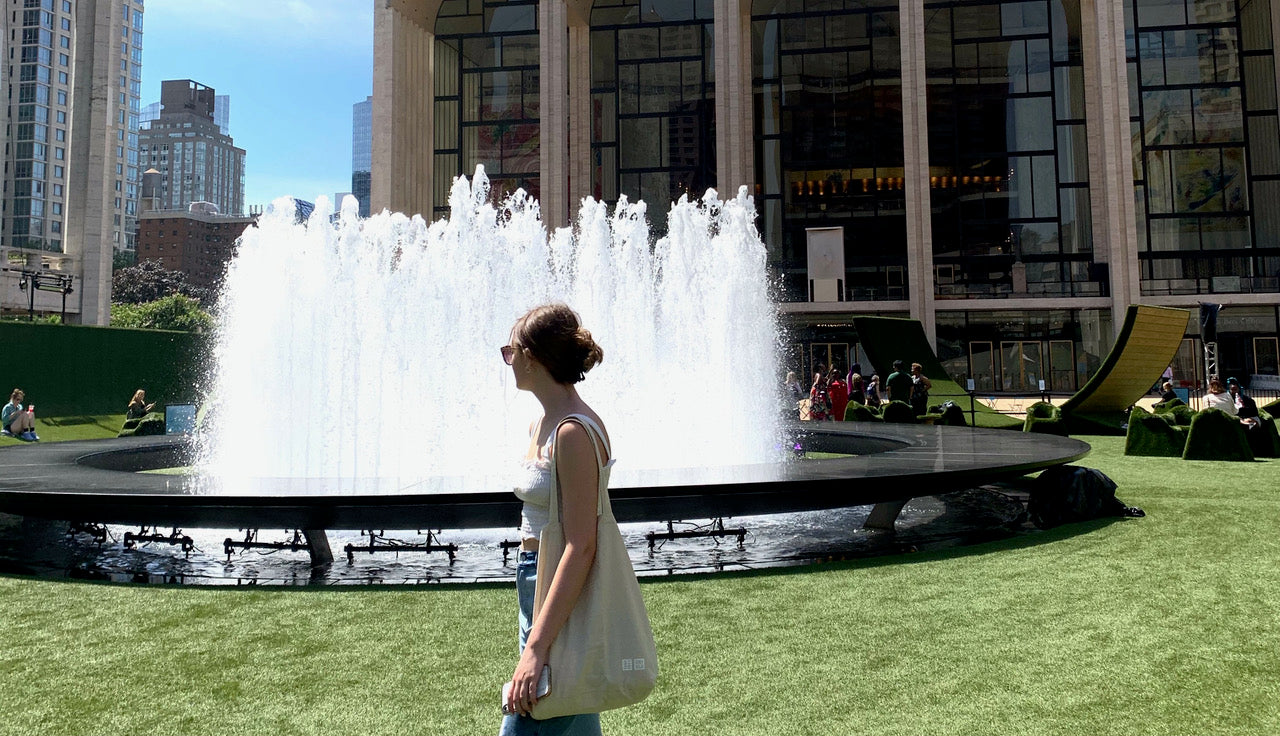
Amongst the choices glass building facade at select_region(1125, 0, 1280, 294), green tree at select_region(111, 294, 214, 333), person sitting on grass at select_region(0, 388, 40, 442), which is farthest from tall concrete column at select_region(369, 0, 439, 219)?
glass building facade at select_region(1125, 0, 1280, 294)

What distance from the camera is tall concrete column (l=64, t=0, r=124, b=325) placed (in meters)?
53.2

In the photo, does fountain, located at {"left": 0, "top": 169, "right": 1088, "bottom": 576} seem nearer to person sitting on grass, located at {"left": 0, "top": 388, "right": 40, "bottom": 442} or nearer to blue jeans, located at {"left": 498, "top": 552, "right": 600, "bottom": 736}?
blue jeans, located at {"left": 498, "top": 552, "right": 600, "bottom": 736}

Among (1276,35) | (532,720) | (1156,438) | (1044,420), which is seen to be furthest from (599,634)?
(1276,35)

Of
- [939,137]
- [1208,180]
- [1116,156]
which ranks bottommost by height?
[1116,156]

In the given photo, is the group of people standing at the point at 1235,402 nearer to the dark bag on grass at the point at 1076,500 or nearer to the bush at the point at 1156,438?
the bush at the point at 1156,438

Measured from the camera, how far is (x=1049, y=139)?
39344 mm

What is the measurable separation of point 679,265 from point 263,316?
22.7ft

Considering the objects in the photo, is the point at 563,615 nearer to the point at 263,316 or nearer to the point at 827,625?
the point at 827,625

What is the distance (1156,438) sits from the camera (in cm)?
1284

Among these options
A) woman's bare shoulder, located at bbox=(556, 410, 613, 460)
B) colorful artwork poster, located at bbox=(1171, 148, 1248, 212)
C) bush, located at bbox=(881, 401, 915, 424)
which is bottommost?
woman's bare shoulder, located at bbox=(556, 410, 613, 460)

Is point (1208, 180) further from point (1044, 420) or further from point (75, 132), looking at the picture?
point (75, 132)

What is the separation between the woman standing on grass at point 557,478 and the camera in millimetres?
1780

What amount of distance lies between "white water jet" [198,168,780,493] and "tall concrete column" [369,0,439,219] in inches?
945

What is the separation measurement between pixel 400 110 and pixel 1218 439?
33655mm
